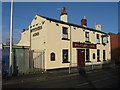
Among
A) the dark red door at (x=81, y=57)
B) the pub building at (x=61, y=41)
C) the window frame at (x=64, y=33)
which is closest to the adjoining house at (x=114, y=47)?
the pub building at (x=61, y=41)

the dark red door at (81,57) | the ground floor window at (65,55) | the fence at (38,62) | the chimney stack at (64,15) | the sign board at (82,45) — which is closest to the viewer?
the fence at (38,62)

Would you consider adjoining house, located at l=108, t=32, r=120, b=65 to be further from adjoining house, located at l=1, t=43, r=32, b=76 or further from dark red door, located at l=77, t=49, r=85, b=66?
adjoining house, located at l=1, t=43, r=32, b=76

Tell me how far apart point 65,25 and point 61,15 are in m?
2.77

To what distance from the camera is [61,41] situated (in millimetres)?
17375

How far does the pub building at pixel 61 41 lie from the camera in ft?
Result: 53.2

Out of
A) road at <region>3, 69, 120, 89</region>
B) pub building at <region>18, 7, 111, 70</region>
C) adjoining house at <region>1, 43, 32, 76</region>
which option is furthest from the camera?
pub building at <region>18, 7, 111, 70</region>

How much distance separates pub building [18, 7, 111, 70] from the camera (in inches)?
638

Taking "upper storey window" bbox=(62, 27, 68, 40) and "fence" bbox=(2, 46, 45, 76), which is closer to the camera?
"fence" bbox=(2, 46, 45, 76)

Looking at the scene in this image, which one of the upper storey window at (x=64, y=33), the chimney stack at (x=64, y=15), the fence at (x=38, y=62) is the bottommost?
the fence at (x=38, y=62)

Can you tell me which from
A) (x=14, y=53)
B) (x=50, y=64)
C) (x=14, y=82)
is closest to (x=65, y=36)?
(x=50, y=64)

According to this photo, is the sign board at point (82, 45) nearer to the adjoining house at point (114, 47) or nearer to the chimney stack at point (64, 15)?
the chimney stack at point (64, 15)

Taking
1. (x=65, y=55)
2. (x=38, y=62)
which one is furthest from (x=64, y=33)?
(x=38, y=62)

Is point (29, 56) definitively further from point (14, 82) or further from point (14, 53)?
point (14, 82)

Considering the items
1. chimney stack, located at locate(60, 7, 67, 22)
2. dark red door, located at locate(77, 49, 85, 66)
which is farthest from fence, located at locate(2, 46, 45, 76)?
chimney stack, located at locate(60, 7, 67, 22)
